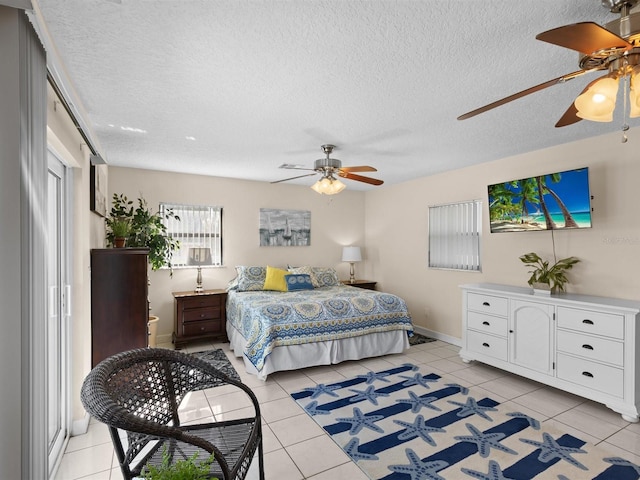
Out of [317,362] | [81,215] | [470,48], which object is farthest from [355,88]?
[317,362]

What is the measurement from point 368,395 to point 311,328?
0.91m

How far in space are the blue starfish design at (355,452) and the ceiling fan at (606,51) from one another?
2342 mm

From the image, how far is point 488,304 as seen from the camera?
148 inches

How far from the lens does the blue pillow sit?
16.2ft

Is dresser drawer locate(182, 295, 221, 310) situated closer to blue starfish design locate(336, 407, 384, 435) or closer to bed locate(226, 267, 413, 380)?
bed locate(226, 267, 413, 380)

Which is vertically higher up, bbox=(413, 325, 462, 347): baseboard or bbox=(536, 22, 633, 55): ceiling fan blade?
bbox=(536, 22, 633, 55): ceiling fan blade

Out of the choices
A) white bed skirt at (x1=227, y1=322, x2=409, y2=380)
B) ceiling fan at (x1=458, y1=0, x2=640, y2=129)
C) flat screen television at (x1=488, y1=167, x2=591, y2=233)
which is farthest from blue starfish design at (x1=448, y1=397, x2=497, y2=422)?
ceiling fan at (x1=458, y1=0, x2=640, y2=129)

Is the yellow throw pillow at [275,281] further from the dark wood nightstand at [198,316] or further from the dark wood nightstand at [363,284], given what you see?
the dark wood nightstand at [363,284]

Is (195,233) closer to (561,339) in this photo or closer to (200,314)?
(200,314)

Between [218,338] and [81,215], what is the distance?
2.75m

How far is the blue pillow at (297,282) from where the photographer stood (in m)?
4.94

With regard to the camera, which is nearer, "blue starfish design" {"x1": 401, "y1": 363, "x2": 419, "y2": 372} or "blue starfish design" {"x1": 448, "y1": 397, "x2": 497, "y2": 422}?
"blue starfish design" {"x1": 448, "y1": 397, "x2": 497, "y2": 422}

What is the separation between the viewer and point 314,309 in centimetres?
381

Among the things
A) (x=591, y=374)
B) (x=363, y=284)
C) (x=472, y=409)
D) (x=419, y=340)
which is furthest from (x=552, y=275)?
(x=363, y=284)
